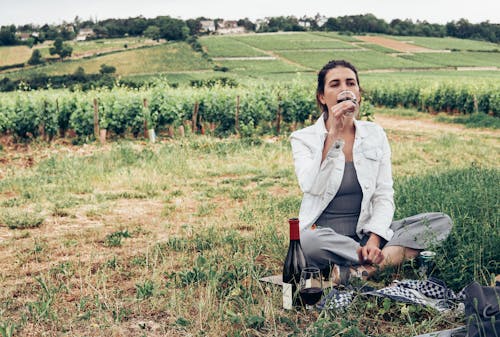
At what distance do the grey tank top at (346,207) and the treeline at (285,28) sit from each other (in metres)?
66.0

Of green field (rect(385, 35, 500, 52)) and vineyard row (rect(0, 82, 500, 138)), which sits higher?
green field (rect(385, 35, 500, 52))

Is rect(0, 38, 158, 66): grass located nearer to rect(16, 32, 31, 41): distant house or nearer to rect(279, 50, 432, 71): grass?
rect(16, 32, 31, 41): distant house

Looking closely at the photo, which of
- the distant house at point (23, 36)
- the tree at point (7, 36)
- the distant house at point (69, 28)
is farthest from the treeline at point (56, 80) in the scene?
the distant house at point (69, 28)

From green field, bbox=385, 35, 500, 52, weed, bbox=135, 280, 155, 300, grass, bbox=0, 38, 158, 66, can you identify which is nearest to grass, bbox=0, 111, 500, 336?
weed, bbox=135, 280, 155, 300

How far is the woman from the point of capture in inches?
153

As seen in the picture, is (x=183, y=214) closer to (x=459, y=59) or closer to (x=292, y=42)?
(x=459, y=59)

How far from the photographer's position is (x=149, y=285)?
400 centimetres

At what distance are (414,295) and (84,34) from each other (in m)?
78.3

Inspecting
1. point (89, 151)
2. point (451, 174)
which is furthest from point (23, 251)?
point (89, 151)

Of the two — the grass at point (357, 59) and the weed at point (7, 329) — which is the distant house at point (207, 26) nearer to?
the grass at point (357, 59)

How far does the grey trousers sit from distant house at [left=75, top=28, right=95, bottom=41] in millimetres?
73774

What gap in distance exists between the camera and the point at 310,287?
3.55m

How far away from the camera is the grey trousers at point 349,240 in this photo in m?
3.91

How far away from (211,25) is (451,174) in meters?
82.3
